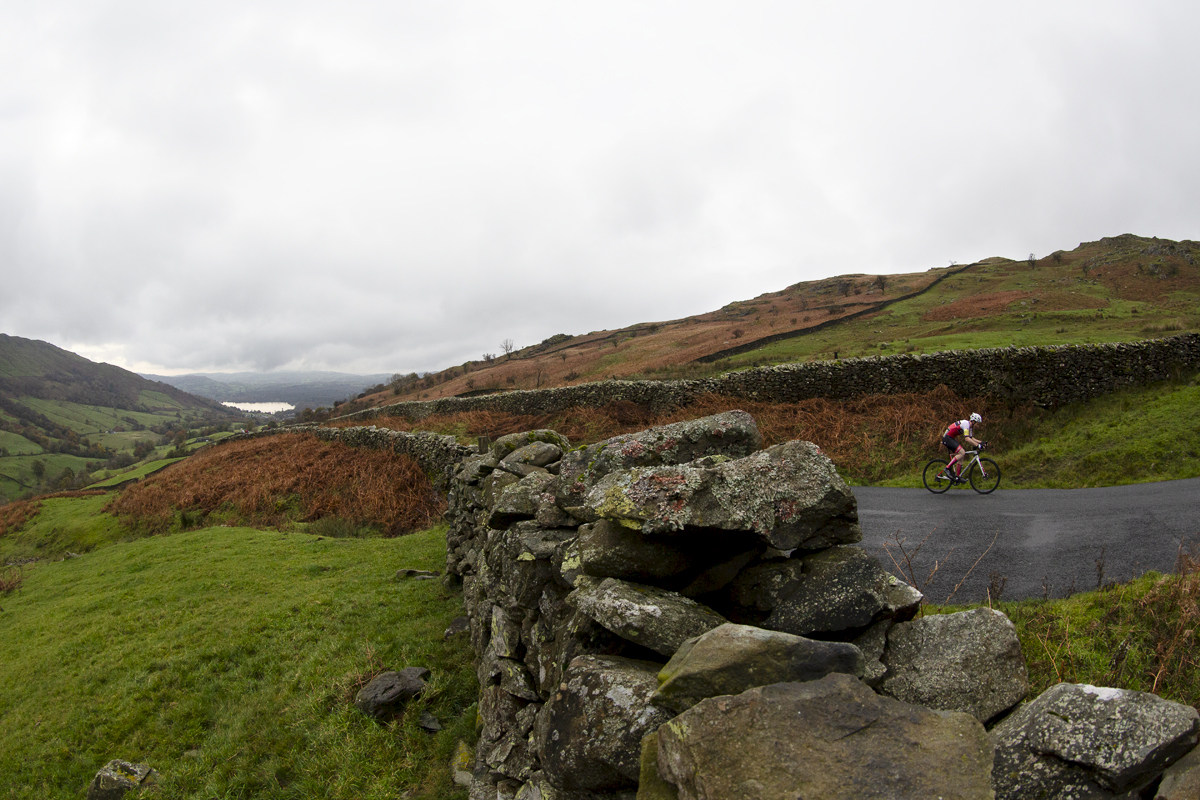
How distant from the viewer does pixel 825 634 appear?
374 centimetres

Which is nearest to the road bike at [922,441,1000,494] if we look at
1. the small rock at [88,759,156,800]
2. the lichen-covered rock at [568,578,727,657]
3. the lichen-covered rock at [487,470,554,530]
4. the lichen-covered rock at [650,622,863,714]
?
the lichen-covered rock at [487,470,554,530]

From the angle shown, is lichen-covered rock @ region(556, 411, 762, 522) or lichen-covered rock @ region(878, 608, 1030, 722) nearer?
lichen-covered rock @ region(878, 608, 1030, 722)

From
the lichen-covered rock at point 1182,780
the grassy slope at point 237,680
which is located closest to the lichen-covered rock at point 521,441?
the grassy slope at point 237,680

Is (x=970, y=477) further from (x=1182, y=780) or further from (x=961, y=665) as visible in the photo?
(x=1182, y=780)

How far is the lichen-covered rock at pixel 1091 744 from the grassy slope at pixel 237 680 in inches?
229

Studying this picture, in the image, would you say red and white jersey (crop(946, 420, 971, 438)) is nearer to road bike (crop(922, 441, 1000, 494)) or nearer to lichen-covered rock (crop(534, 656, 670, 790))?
road bike (crop(922, 441, 1000, 494))

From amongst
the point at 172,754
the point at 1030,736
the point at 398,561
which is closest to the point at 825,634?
the point at 1030,736

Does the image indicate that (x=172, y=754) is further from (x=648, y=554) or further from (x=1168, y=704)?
(x=1168, y=704)

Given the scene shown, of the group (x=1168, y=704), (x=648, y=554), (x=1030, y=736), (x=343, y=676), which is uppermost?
(x=648, y=554)

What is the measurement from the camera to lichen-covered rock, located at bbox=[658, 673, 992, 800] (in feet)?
7.54

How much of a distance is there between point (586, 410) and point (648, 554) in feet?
77.4

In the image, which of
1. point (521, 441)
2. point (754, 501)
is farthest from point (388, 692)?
point (754, 501)

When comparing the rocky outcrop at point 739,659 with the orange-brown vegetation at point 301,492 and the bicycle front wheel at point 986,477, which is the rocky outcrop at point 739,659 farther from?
the orange-brown vegetation at point 301,492

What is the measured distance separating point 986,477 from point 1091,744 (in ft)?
48.9
